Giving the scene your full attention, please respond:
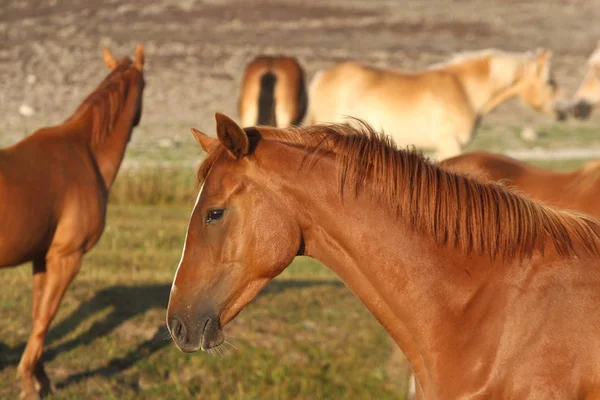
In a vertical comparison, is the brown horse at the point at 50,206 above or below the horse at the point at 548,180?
below

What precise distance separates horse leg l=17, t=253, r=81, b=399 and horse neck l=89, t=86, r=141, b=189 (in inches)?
33.0

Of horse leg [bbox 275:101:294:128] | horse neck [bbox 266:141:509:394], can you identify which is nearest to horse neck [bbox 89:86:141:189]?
horse neck [bbox 266:141:509:394]

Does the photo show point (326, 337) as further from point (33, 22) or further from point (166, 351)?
point (33, 22)

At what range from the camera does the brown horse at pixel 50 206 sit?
5555 mm

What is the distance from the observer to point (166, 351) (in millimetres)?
6465

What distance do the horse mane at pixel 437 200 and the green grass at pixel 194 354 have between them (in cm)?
318

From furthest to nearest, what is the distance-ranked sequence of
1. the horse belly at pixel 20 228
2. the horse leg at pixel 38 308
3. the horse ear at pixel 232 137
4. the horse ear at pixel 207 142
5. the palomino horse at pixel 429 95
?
the palomino horse at pixel 429 95 < the horse leg at pixel 38 308 < the horse belly at pixel 20 228 < the horse ear at pixel 207 142 < the horse ear at pixel 232 137

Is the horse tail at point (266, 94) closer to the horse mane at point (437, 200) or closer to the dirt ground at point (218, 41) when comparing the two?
the dirt ground at point (218, 41)

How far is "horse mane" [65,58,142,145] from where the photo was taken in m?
6.53

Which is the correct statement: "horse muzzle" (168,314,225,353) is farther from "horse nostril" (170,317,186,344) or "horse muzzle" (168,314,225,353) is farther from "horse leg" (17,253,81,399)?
"horse leg" (17,253,81,399)

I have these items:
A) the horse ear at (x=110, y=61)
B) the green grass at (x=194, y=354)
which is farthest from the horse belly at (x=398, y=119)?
the horse ear at (x=110, y=61)

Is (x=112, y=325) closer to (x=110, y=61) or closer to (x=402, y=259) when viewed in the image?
(x=110, y=61)

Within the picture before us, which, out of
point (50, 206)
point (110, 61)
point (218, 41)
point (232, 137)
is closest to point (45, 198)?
point (50, 206)

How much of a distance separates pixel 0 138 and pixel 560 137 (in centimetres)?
1253
